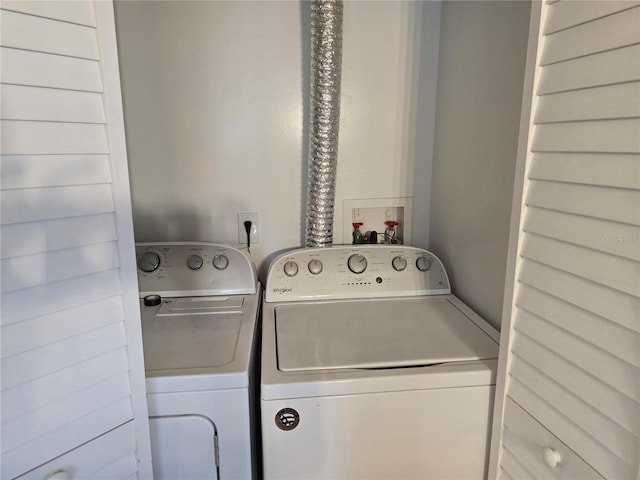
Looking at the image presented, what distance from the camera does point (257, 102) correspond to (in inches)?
63.2

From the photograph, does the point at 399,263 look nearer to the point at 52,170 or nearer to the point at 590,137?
the point at 590,137

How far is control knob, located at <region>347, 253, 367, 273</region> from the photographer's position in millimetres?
1537

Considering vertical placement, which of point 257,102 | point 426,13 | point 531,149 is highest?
point 426,13

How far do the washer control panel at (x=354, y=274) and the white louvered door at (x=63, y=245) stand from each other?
779 millimetres

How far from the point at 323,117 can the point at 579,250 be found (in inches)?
39.4

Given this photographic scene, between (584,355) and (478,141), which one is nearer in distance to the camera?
(584,355)

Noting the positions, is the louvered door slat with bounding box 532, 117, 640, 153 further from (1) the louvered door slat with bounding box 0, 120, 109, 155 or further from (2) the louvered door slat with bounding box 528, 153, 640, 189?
(1) the louvered door slat with bounding box 0, 120, 109, 155

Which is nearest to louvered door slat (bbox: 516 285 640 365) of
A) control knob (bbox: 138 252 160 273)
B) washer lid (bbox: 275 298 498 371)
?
washer lid (bbox: 275 298 498 371)

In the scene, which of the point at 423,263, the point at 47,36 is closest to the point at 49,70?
the point at 47,36

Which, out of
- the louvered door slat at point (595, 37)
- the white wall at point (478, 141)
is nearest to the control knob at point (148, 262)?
the white wall at point (478, 141)

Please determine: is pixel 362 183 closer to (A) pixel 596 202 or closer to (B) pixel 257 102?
(B) pixel 257 102

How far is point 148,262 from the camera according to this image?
59.5 inches

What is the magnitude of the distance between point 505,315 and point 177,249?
1.11 m

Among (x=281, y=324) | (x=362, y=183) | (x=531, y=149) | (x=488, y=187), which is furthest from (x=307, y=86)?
(x=531, y=149)
